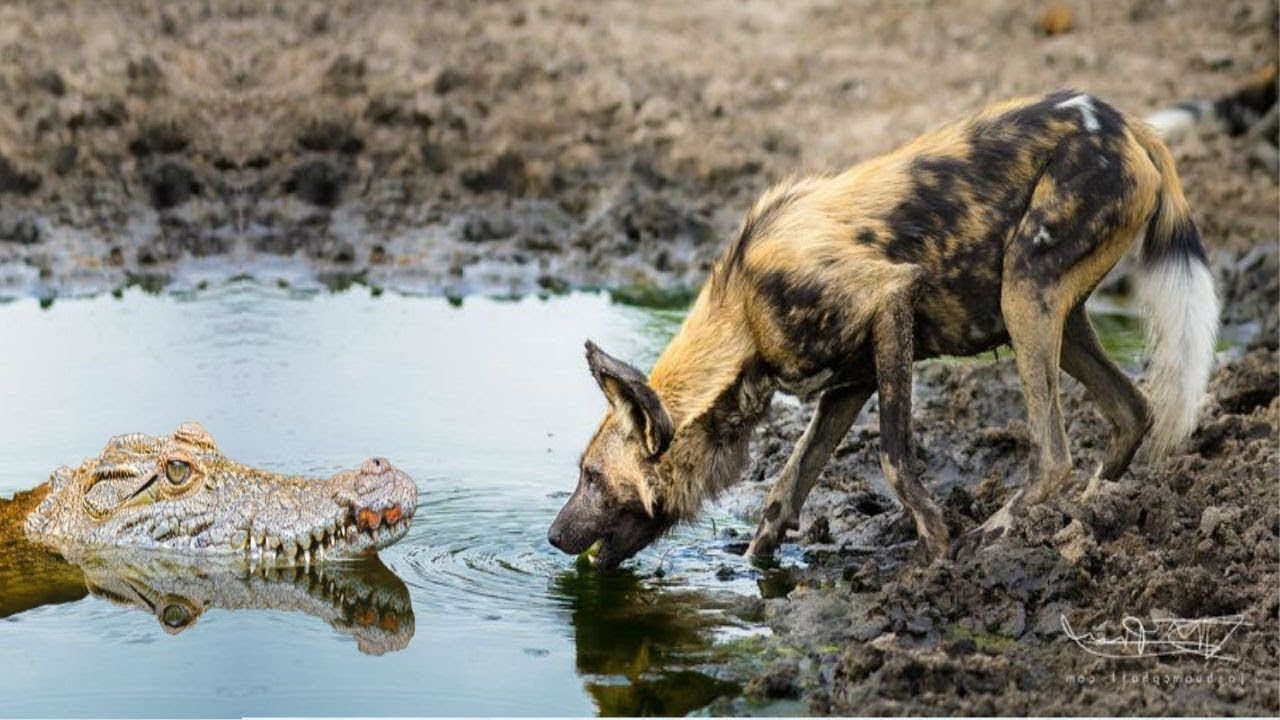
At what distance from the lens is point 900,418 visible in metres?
7.56

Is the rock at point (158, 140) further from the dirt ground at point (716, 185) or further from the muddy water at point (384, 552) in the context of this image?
the muddy water at point (384, 552)

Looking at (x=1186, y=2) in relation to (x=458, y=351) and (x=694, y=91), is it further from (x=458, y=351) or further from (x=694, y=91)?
(x=458, y=351)

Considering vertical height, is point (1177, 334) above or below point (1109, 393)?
above

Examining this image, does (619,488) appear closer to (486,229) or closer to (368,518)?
(368,518)

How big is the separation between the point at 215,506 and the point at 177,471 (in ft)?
0.73

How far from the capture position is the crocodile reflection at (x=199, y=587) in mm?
7527

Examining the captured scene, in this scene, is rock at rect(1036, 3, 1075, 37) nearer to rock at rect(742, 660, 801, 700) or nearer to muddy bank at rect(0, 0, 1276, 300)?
muddy bank at rect(0, 0, 1276, 300)

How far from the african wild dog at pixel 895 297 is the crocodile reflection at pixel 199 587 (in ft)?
2.59

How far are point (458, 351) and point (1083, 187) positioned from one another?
522 cm

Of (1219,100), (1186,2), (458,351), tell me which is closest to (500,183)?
(458,351)

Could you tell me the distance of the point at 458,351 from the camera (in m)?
12.0

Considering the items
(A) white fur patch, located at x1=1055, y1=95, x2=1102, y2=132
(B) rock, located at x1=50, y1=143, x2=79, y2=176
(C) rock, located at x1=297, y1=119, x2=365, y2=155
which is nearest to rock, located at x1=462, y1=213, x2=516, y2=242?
(C) rock, located at x1=297, y1=119, x2=365, y2=155

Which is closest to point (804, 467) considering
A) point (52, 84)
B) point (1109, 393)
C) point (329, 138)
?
point (1109, 393)

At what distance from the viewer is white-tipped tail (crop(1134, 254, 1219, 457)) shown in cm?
809
